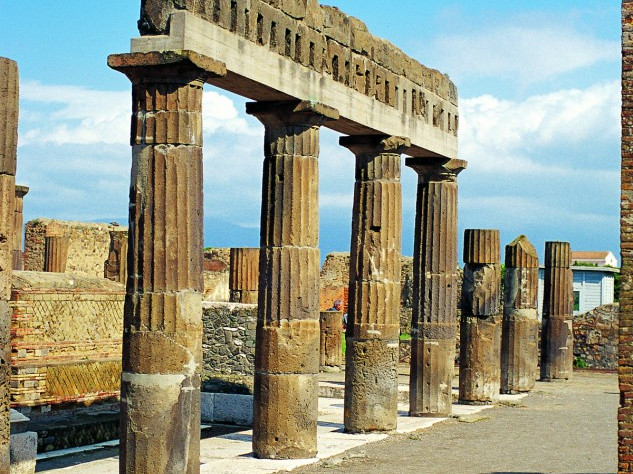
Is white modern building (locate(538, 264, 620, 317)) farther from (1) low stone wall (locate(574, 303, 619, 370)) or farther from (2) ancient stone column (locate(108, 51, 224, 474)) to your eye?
(2) ancient stone column (locate(108, 51, 224, 474))

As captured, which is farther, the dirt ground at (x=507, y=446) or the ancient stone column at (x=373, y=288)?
the ancient stone column at (x=373, y=288)

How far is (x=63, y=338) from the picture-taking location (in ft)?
54.1

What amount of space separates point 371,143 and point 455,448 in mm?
3862

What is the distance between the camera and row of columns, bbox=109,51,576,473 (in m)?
10.5

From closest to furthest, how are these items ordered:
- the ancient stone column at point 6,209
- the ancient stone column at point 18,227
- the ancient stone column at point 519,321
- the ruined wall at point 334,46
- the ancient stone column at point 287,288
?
the ancient stone column at point 6,209 → the ruined wall at point 334,46 → the ancient stone column at point 287,288 → the ancient stone column at point 519,321 → the ancient stone column at point 18,227

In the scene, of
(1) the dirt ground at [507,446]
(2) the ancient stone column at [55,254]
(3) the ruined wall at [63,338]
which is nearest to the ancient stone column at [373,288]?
(1) the dirt ground at [507,446]

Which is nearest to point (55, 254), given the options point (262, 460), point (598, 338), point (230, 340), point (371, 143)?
point (230, 340)

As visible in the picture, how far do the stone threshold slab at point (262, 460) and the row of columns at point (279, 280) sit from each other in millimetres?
256

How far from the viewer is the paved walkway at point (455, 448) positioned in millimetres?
12594

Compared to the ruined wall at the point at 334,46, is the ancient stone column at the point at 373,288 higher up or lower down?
lower down

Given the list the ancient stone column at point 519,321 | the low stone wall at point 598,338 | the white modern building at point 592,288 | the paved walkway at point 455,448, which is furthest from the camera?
the white modern building at point 592,288

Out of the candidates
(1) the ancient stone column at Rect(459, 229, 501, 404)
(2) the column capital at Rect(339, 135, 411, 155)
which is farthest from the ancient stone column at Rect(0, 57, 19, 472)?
(1) the ancient stone column at Rect(459, 229, 501, 404)

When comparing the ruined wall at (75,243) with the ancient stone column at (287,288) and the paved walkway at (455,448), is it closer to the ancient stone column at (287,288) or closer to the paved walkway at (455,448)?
the paved walkway at (455,448)

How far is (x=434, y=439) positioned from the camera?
15.0m
